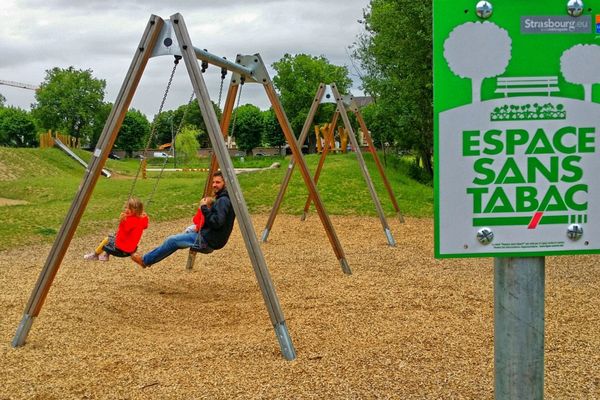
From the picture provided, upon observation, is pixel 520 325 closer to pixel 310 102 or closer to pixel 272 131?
pixel 310 102

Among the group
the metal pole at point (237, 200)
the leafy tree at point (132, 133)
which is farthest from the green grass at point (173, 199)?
the leafy tree at point (132, 133)

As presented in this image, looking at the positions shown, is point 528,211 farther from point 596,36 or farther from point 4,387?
point 4,387

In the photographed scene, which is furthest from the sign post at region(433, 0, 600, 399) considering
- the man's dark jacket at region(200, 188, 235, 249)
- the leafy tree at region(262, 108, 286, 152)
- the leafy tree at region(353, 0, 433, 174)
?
the leafy tree at region(262, 108, 286, 152)

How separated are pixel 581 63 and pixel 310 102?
3964 centimetres

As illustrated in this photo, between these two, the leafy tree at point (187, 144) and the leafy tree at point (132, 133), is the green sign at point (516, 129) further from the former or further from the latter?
the leafy tree at point (132, 133)

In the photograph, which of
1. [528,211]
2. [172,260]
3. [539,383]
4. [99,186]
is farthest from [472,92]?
[99,186]

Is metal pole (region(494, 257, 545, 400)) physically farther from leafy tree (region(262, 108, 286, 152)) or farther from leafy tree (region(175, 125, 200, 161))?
leafy tree (region(262, 108, 286, 152))

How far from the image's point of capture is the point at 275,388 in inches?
149

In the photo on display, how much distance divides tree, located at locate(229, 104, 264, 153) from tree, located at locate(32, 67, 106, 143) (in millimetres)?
13993

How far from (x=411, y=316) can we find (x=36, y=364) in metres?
3.04

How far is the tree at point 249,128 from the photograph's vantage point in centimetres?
6319

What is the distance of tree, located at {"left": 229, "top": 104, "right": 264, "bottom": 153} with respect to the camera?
63.2 metres

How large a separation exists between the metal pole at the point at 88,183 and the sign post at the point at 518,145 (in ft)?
12.1

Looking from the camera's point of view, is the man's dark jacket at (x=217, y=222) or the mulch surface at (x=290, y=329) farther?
the man's dark jacket at (x=217, y=222)
